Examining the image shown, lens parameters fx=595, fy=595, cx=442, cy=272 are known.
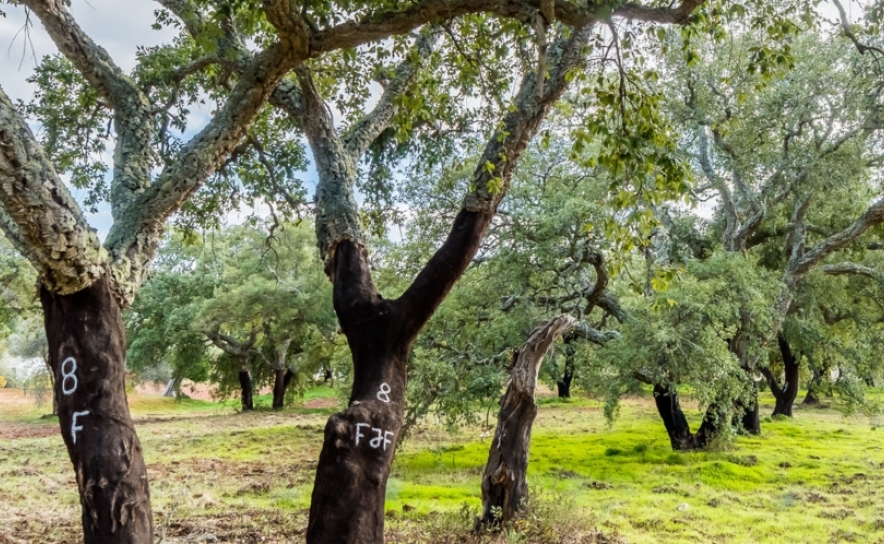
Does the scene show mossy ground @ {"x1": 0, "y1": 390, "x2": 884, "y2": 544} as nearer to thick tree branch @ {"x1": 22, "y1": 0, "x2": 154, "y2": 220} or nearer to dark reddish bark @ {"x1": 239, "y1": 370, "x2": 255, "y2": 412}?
thick tree branch @ {"x1": 22, "y1": 0, "x2": 154, "y2": 220}

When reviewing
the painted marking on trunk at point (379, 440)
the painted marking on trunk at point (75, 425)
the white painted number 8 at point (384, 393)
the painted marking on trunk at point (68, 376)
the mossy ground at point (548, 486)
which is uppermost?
the painted marking on trunk at point (68, 376)

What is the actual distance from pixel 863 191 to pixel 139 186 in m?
15.4

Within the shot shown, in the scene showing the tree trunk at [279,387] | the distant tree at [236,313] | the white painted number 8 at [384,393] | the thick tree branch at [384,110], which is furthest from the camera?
the tree trunk at [279,387]

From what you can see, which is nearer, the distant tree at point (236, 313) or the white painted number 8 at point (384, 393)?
the white painted number 8 at point (384, 393)

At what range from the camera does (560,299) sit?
11492 mm

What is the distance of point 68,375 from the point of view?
12.4 feet

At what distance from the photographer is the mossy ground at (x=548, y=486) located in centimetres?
662

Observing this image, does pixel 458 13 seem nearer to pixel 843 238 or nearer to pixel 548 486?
pixel 548 486

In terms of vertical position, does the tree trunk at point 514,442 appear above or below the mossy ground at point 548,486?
above

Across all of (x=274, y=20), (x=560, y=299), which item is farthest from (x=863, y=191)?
(x=274, y=20)

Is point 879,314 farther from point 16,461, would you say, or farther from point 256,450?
point 16,461

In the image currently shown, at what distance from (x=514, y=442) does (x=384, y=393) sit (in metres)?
2.65

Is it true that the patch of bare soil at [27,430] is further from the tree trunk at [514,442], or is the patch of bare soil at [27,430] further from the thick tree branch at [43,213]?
the thick tree branch at [43,213]

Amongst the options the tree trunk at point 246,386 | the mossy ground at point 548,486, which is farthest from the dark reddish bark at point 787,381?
the tree trunk at point 246,386
